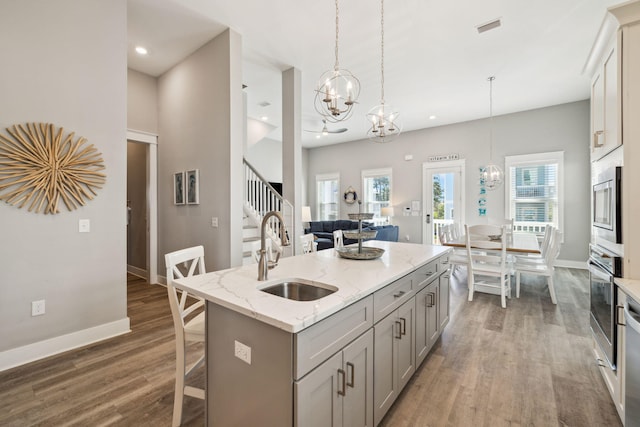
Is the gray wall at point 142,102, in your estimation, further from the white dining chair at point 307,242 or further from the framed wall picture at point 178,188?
the white dining chair at point 307,242

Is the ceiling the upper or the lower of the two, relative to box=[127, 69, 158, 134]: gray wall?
upper

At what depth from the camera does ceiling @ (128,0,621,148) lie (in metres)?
3.03

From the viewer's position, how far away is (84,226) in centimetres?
262

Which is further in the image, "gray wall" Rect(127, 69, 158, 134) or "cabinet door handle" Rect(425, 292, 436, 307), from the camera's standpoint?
"gray wall" Rect(127, 69, 158, 134)

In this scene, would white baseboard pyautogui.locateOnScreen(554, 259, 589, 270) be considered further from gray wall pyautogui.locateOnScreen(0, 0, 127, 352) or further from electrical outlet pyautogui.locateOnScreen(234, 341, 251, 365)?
gray wall pyautogui.locateOnScreen(0, 0, 127, 352)

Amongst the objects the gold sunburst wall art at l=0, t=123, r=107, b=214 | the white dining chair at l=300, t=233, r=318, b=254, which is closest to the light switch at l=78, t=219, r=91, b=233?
the gold sunburst wall art at l=0, t=123, r=107, b=214

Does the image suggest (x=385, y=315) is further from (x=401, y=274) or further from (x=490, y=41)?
(x=490, y=41)

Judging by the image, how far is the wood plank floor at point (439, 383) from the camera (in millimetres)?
1718

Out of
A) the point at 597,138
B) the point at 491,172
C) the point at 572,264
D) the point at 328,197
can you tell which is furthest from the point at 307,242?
the point at 328,197

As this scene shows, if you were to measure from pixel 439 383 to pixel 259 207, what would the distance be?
3.52 m

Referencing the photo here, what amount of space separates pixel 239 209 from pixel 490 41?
3820 mm

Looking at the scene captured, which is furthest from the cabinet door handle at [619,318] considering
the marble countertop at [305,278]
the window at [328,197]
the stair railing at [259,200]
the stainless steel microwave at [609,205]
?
the window at [328,197]

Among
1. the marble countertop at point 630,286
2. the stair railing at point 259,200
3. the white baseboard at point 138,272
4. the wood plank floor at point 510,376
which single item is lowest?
the wood plank floor at point 510,376

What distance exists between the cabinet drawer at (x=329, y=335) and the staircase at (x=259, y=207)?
293cm
